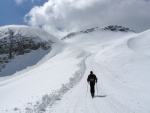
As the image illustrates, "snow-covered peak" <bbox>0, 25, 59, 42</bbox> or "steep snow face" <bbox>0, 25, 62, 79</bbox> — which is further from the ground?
"snow-covered peak" <bbox>0, 25, 59, 42</bbox>

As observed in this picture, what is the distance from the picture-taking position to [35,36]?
118125mm

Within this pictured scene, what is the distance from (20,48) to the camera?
102 m

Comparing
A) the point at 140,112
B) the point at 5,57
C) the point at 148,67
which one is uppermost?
the point at 5,57

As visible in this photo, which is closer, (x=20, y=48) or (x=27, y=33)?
(x=20, y=48)

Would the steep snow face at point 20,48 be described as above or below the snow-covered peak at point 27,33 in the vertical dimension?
below

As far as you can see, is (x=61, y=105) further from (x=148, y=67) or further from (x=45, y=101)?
(x=148, y=67)

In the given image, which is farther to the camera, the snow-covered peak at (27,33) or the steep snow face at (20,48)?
the snow-covered peak at (27,33)

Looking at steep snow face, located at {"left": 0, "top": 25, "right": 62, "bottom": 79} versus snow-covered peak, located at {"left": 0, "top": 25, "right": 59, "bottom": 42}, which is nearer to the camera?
steep snow face, located at {"left": 0, "top": 25, "right": 62, "bottom": 79}

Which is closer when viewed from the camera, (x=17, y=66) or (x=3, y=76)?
(x=3, y=76)

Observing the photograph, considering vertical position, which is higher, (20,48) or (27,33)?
(27,33)

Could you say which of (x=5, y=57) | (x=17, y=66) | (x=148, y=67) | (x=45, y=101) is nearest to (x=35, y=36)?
(x=5, y=57)

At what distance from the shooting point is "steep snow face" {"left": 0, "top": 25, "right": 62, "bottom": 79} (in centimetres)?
8762

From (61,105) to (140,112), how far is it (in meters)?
4.67

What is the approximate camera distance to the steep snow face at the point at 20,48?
8762cm
